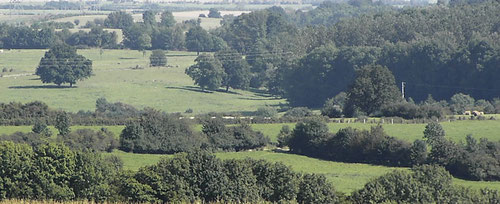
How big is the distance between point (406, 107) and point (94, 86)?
1883 inches

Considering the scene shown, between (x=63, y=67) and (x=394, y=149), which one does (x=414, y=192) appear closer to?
(x=394, y=149)

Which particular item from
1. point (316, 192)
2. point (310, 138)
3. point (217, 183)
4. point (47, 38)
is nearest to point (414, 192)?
point (316, 192)

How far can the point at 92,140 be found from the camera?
2530 inches

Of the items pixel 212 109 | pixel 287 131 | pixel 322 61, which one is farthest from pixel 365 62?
pixel 287 131

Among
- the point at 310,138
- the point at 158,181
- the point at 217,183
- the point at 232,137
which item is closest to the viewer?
the point at 158,181

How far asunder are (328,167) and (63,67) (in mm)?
60757

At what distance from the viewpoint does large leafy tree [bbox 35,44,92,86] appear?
11494 cm

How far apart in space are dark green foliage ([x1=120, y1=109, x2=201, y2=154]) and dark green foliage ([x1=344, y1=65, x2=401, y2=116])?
15.7 meters

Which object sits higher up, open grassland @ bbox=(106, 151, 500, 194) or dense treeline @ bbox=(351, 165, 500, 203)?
dense treeline @ bbox=(351, 165, 500, 203)

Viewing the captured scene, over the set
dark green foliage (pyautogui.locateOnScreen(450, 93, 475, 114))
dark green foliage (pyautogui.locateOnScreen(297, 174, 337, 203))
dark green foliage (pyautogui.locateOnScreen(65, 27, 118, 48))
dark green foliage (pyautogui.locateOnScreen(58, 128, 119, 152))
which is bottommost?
dark green foliage (pyautogui.locateOnScreen(450, 93, 475, 114))

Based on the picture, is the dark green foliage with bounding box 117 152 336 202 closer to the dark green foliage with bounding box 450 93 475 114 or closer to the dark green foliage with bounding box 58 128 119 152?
the dark green foliage with bounding box 58 128 119 152

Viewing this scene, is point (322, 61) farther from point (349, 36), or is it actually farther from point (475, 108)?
point (475, 108)

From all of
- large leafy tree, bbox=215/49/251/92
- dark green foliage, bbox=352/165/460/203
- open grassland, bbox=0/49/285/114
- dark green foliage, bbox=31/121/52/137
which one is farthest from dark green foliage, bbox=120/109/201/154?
large leafy tree, bbox=215/49/251/92

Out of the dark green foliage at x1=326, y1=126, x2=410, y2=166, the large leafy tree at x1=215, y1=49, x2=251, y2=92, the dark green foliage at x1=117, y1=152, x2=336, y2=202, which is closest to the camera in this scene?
the dark green foliage at x1=117, y1=152, x2=336, y2=202
